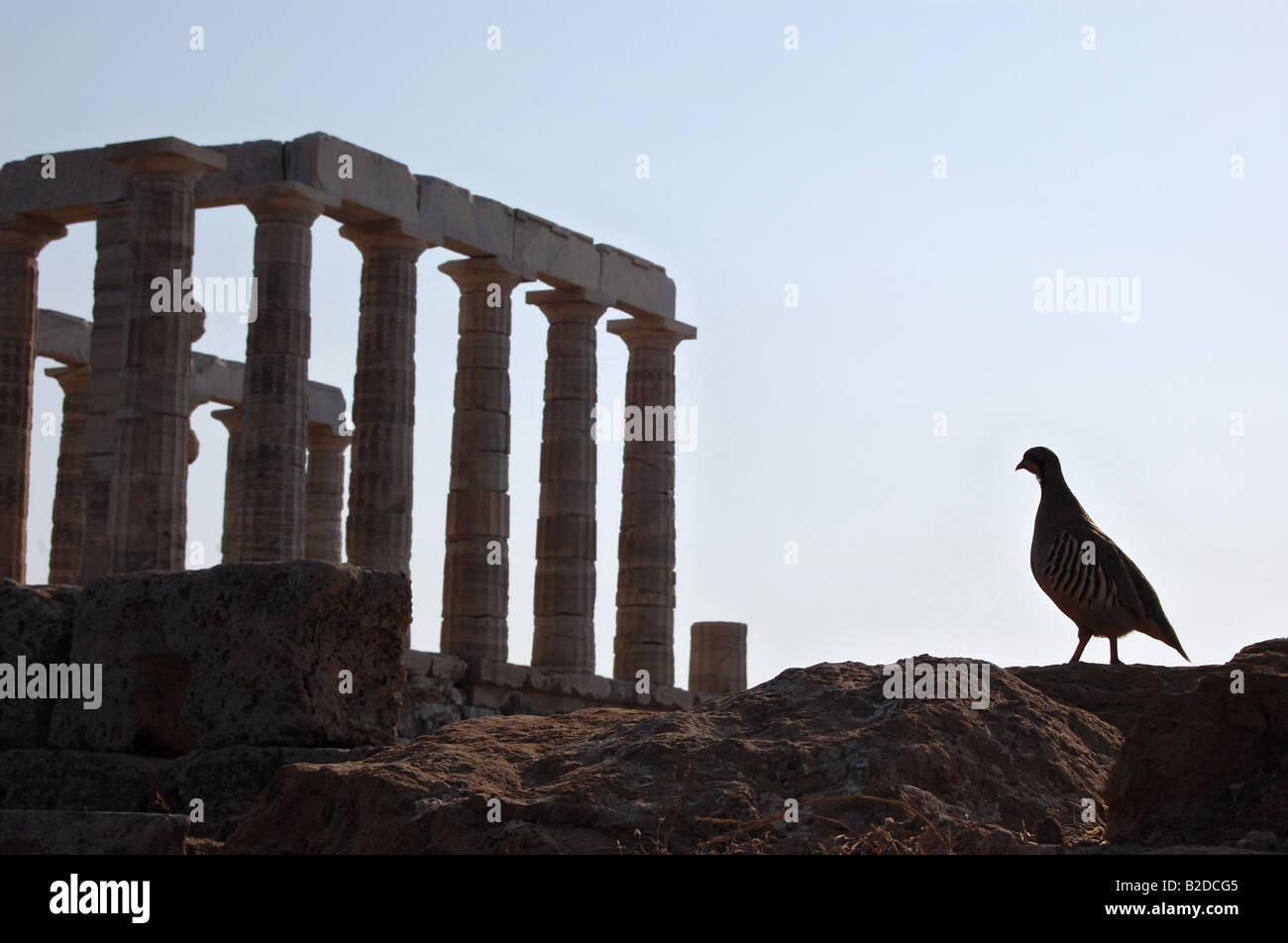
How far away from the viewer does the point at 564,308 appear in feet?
99.9

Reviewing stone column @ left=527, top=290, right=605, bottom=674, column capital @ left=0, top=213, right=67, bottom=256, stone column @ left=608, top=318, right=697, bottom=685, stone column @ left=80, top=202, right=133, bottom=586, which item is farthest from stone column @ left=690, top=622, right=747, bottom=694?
column capital @ left=0, top=213, right=67, bottom=256

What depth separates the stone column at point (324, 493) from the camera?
36188mm

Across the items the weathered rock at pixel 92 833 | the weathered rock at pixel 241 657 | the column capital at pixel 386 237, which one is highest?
the column capital at pixel 386 237

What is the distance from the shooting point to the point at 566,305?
3044cm

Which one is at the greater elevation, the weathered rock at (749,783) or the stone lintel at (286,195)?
the stone lintel at (286,195)

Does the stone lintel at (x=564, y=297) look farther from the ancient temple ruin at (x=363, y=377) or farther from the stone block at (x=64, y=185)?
the stone block at (x=64, y=185)

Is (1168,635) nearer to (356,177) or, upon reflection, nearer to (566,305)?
(356,177)

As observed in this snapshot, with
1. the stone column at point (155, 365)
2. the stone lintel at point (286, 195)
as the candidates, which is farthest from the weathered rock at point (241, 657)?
the stone lintel at point (286, 195)

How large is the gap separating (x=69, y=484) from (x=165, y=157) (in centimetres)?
1186

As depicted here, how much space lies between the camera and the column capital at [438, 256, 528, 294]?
92.9 ft

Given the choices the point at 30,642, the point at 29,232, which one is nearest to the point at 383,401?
the point at 29,232

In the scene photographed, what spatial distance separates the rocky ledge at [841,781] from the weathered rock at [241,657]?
2109 mm

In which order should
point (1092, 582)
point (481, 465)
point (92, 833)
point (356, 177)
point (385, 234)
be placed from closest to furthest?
1. point (92, 833)
2. point (1092, 582)
3. point (356, 177)
4. point (385, 234)
5. point (481, 465)
